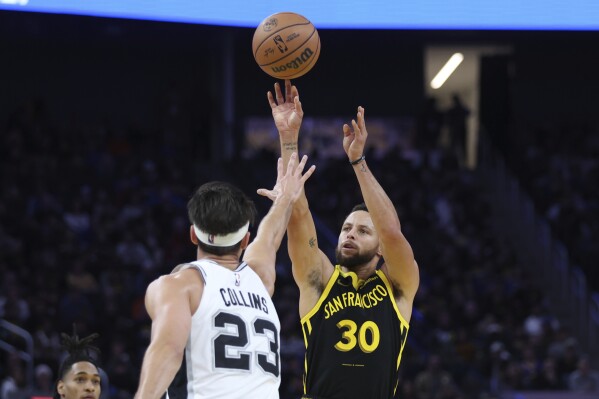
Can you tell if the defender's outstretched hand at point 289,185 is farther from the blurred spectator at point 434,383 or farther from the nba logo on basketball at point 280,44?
the blurred spectator at point 434,383

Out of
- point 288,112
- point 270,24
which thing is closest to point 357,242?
point 288,112

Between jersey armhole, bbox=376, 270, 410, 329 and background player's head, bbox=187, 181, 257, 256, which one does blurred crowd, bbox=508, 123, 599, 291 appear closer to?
jersey armhole, bbox=376, 270, 410, 329

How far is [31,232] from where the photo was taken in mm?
16188

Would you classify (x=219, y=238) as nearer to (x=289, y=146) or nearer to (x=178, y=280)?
(x=178, y=280)

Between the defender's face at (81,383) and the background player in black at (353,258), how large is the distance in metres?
1.23

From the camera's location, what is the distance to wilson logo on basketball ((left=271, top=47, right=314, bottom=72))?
7223mm

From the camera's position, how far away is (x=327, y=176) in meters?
19.9

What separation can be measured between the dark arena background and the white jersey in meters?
6.83

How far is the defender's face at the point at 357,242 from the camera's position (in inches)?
259

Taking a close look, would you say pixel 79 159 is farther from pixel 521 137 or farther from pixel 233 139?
pixel 521 137

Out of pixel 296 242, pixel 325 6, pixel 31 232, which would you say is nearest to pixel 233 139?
pixel 31 232

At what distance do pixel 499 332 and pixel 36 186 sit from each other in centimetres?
754

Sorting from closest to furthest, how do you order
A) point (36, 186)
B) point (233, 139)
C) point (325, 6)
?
point (325, 6) < point (36, 186) < point (233, 139)

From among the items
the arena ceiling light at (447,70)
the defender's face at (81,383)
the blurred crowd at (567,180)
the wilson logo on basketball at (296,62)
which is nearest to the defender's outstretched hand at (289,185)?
the wilson logo on basketball at (296,62)
